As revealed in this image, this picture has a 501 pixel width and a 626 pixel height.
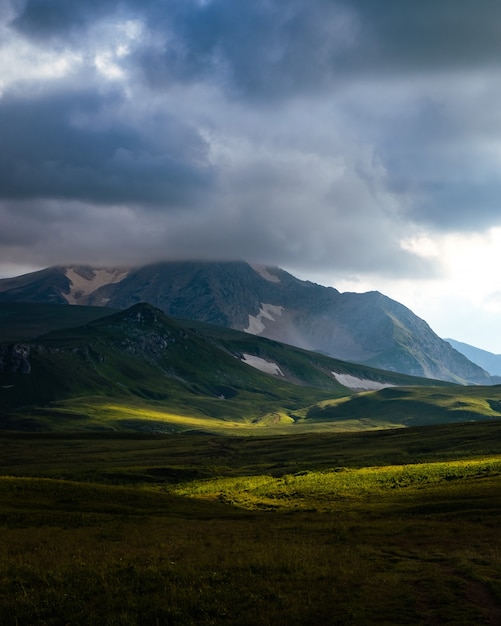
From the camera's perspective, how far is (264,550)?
40750 millimetres

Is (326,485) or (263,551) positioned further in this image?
(326,485)

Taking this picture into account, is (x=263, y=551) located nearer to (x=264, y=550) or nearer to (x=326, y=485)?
(x=264, y=550)

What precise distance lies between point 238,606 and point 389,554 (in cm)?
1731

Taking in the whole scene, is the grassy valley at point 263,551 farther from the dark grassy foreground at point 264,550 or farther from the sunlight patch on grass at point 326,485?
the sunlight patch on grass at point 326,485

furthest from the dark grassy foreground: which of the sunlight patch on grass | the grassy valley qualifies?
the sunlight patch on grass

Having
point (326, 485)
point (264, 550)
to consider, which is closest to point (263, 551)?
point (264, 550)

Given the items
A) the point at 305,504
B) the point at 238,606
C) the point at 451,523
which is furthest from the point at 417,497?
the point at 238,606

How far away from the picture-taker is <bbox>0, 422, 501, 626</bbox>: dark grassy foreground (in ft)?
89.0

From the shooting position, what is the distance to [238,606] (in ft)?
89.9

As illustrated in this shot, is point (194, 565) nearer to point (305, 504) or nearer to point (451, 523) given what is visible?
point (451, 523)

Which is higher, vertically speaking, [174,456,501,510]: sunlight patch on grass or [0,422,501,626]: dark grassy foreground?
[0,422,501,626]: dark grassy foreground

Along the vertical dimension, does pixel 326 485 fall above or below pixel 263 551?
below

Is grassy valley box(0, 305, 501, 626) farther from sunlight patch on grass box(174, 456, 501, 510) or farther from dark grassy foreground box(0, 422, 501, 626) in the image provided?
sunlight patch on grass box(174, 456, 501, 510)

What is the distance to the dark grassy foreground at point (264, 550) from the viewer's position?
27141 millimetres
